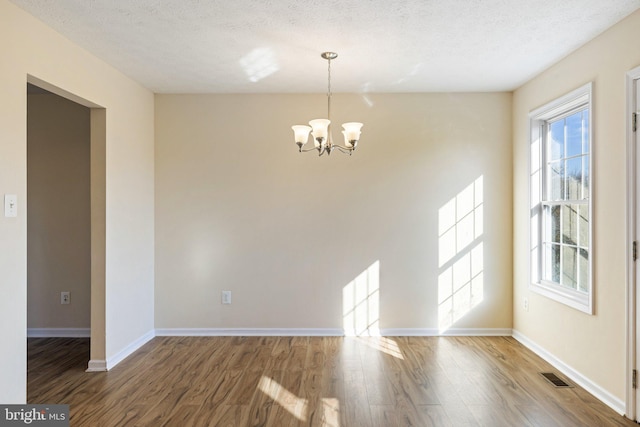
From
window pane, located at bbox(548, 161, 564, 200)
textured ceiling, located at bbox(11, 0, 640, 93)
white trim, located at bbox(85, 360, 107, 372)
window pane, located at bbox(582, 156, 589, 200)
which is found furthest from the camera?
window pane, located at bbox(548, 161, 564, 200)

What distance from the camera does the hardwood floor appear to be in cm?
263

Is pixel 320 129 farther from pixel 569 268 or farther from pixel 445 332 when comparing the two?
pixel 445 332

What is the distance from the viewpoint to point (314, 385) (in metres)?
3.10

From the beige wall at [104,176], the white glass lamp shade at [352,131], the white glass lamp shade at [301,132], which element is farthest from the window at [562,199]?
the beige wall at [104,176]

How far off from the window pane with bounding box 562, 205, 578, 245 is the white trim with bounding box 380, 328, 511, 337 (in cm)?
129

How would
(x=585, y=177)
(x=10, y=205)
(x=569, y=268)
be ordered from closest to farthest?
(x=10, y=205)
(x=585, y=177)
(x=569, y=268)

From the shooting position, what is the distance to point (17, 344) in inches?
97.3

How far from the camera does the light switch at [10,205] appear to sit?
2.38 meters

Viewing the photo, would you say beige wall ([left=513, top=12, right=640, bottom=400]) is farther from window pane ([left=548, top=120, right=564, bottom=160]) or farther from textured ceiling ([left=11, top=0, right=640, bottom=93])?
window pane ([left=548, top=120, right=564, bottom=160])

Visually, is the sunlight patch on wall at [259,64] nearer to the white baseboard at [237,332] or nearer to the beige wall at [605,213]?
the beige wall at [605,213]

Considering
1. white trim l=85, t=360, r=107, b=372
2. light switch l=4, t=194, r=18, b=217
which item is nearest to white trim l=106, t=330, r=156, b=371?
white trim l=85, t=360, r=107, b=372

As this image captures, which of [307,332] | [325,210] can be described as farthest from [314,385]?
[325,210]

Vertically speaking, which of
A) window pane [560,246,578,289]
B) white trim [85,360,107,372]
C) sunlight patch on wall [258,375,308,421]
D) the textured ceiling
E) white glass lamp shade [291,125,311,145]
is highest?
the textured ceiling

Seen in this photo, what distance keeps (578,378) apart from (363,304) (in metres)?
1.97
